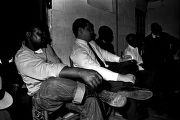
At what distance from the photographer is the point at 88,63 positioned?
2643mm

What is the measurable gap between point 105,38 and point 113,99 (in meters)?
2.92

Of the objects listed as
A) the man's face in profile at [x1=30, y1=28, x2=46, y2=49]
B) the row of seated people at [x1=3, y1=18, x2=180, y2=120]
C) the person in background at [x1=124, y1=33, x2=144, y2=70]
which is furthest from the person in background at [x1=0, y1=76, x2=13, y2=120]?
the person in background at [x1=124, y1=33, x2=144, y2=70]

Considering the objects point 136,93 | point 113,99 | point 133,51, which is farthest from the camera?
point 133,51

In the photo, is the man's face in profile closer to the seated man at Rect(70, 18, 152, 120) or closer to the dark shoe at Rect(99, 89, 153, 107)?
the seated man at Rect(70, 18, 152, 120)

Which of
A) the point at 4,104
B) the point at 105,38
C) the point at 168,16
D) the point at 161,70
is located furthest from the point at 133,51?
the point at 168,16

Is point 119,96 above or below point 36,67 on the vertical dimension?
below

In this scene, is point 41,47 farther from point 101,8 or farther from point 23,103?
point 101,8

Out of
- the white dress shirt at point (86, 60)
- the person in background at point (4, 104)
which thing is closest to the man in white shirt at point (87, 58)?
the white dress shirt at point (86, 60)

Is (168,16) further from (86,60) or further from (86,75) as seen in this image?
(86,75)

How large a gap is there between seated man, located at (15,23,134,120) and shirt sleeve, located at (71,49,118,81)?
455 millimetres

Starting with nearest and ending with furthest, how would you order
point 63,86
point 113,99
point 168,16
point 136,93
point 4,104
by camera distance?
point 63,86
point 4,104
point 113,99
point 136,93
point 168,16

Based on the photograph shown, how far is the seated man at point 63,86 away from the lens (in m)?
1.71

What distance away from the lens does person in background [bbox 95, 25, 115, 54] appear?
4559 mm

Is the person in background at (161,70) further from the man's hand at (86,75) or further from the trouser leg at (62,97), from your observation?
the man's hand at (86,75)
